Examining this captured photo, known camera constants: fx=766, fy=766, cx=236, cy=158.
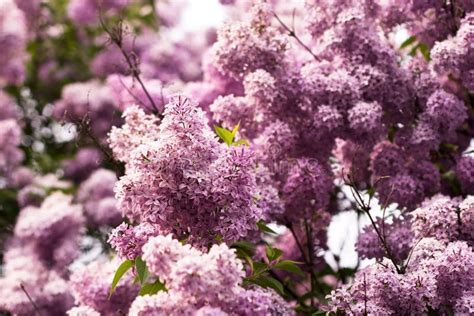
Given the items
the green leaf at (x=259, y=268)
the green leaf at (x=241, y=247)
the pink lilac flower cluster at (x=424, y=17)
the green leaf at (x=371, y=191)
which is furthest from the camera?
the pink lilac flower cluster at (x=424, y=17)

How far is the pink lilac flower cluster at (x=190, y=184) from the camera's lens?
2674 mm

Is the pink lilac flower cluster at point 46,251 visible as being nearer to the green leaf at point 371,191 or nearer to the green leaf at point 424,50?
the green leaf at point 371,191

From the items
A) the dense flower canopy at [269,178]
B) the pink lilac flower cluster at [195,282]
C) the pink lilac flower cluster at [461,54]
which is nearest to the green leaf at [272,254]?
the dense flower canopy at [269,178]

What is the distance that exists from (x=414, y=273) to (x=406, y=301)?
0.12 metres

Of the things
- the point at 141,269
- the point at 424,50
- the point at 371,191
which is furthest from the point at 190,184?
the point at 424,50

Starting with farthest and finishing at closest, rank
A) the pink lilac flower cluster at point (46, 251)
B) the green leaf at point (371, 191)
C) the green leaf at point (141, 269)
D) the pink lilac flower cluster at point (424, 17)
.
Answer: the pink lilac flower cluster at point (46, 251) < the pink lilac flower cluster at point (424, 17) < the green leaf at point (371, 191) < the green leaf at point (141, 269)

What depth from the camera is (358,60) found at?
384 centimetres

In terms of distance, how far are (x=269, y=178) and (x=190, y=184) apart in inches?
36.9

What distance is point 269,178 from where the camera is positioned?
3.54 meters

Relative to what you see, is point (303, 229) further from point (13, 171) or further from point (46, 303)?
point (13, 171)

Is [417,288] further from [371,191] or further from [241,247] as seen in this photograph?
[371,191]

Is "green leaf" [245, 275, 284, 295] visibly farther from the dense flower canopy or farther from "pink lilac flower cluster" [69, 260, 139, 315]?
"pink lilac flower cluster" [69, 260, 139, 315]

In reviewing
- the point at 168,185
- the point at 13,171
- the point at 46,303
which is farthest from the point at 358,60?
the point at 13,171

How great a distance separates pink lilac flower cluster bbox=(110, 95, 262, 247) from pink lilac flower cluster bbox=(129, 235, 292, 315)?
297 millimetres
